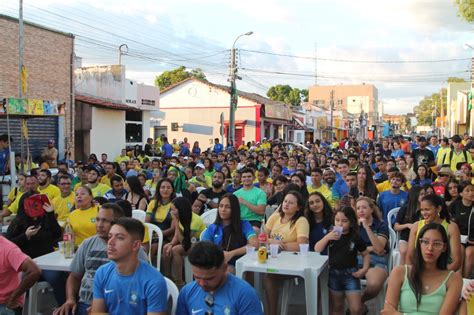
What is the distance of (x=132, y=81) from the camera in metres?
25.4

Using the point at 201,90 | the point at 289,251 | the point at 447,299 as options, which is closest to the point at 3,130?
the point at 289,251

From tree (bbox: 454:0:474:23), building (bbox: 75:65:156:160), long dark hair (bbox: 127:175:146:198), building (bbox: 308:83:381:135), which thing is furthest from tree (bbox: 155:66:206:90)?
building (bbox: 308:83:381:135)

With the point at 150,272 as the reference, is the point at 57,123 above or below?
above

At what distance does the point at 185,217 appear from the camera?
250 inches

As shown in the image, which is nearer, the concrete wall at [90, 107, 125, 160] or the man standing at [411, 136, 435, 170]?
the man standing at [411, 136, 435, 170]

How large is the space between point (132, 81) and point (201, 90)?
13.7 m

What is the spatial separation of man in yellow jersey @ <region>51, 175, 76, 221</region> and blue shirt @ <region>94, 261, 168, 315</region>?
415 cm

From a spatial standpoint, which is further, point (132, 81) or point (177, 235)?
point (132, 81)

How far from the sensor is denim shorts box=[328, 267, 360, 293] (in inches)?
199

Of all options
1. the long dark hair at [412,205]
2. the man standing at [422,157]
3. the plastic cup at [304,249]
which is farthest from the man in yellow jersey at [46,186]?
the man standing at [422,157]

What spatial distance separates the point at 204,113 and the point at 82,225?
32.9 meters

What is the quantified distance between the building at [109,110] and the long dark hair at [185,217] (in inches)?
636

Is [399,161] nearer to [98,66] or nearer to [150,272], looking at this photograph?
[150,272]

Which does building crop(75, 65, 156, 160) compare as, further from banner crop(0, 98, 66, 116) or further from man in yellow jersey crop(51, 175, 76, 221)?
man in yellow jersey crop(51, 175, 76, 221)
